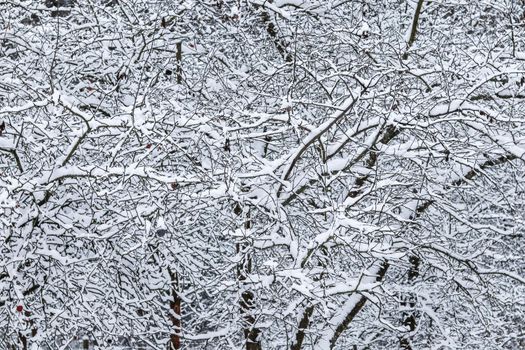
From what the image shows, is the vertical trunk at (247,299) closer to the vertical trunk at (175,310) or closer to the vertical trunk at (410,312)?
the vertical trunk at (175,310)

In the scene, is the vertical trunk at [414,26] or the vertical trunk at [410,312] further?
the vertical trunk at [410,312]

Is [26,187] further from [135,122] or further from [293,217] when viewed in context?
[293,217]

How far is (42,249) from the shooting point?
23.2 ft

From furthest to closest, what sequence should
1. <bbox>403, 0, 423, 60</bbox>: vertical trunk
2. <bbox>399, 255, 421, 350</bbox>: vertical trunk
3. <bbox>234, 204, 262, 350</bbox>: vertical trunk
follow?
<bbox>399, 255, 421, 350</bbox>: vertical trunk
<bbox>403, 0, 423, 60</bbox>: vertical trunk
<bbox>234, 204, 262, 350</bbox>: vertical trunk

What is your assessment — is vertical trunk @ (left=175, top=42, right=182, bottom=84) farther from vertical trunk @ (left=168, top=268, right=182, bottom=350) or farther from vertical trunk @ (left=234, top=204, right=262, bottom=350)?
vertical trunk @ (left=168, top=268, right=182, bottom=350)

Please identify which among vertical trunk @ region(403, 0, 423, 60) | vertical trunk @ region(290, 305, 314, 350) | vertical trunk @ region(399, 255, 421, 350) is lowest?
vertical trunk @ region(399, 255, 421, 350)

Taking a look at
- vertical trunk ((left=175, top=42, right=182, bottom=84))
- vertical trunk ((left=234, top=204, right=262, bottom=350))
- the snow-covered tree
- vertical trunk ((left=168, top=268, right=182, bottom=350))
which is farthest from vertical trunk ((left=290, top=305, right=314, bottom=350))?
vertical trunk ((left=175, top=42, right=182, bottom=84))

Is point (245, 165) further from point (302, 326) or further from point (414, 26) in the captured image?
point (414, 26)

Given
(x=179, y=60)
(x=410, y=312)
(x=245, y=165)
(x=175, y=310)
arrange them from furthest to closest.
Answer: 1. (x=410, y=312)
2. (x=175, y=310)
3. (x=179, y=60)
4. (x=245, y=165)

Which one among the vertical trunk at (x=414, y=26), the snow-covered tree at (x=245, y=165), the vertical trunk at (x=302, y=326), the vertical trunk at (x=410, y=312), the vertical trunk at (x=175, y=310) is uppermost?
the vertical trunk at (x=414, y=26)

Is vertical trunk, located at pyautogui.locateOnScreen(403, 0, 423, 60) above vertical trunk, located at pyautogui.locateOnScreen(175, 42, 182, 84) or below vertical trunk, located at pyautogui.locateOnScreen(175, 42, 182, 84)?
above

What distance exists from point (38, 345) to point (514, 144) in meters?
4.52

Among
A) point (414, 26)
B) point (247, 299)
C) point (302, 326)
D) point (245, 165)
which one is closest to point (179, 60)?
point (245, 165)

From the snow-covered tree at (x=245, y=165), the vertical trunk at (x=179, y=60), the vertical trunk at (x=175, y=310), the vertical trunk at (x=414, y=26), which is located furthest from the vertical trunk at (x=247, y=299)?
the vertical trunk at (x=414, y=26)
